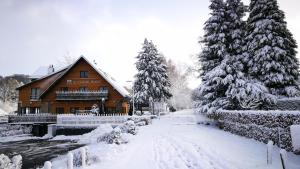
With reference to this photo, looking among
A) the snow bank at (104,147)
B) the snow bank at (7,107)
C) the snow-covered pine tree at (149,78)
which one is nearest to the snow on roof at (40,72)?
the snow-covered pine tree at (149,78)

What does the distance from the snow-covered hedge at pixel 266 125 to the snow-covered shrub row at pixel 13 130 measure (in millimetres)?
28270

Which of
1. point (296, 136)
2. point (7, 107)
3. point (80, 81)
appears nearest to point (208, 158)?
point (296, 136)

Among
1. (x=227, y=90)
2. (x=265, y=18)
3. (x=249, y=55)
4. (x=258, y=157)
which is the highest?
(x=265, y=18)

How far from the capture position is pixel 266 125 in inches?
554

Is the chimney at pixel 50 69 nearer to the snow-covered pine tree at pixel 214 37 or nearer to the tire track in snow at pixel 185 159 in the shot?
the snow-covered pine tree at pixel 214 37

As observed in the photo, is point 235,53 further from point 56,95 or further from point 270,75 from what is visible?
point 56,95

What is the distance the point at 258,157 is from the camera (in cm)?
1109

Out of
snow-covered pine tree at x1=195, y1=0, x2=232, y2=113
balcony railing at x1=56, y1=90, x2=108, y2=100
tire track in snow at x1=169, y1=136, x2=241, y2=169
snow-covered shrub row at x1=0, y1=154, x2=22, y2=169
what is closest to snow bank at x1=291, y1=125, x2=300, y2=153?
tire track in snow at x1=169, y1=136, x2=241, y2=169

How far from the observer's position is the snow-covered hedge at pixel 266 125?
12005 millimetres

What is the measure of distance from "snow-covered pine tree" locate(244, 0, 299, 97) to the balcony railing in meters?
22.1

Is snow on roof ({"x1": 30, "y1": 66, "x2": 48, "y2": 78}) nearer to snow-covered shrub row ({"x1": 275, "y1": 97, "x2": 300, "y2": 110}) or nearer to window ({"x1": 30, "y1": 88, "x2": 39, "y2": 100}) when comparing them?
window ({"x1": 30, "y1": 88, "x2": 39, "y2": 100})

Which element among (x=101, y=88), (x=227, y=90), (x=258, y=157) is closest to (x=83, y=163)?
(x=258, y=157)

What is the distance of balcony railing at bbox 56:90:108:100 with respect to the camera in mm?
39500

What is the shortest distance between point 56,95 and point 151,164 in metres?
33.2
